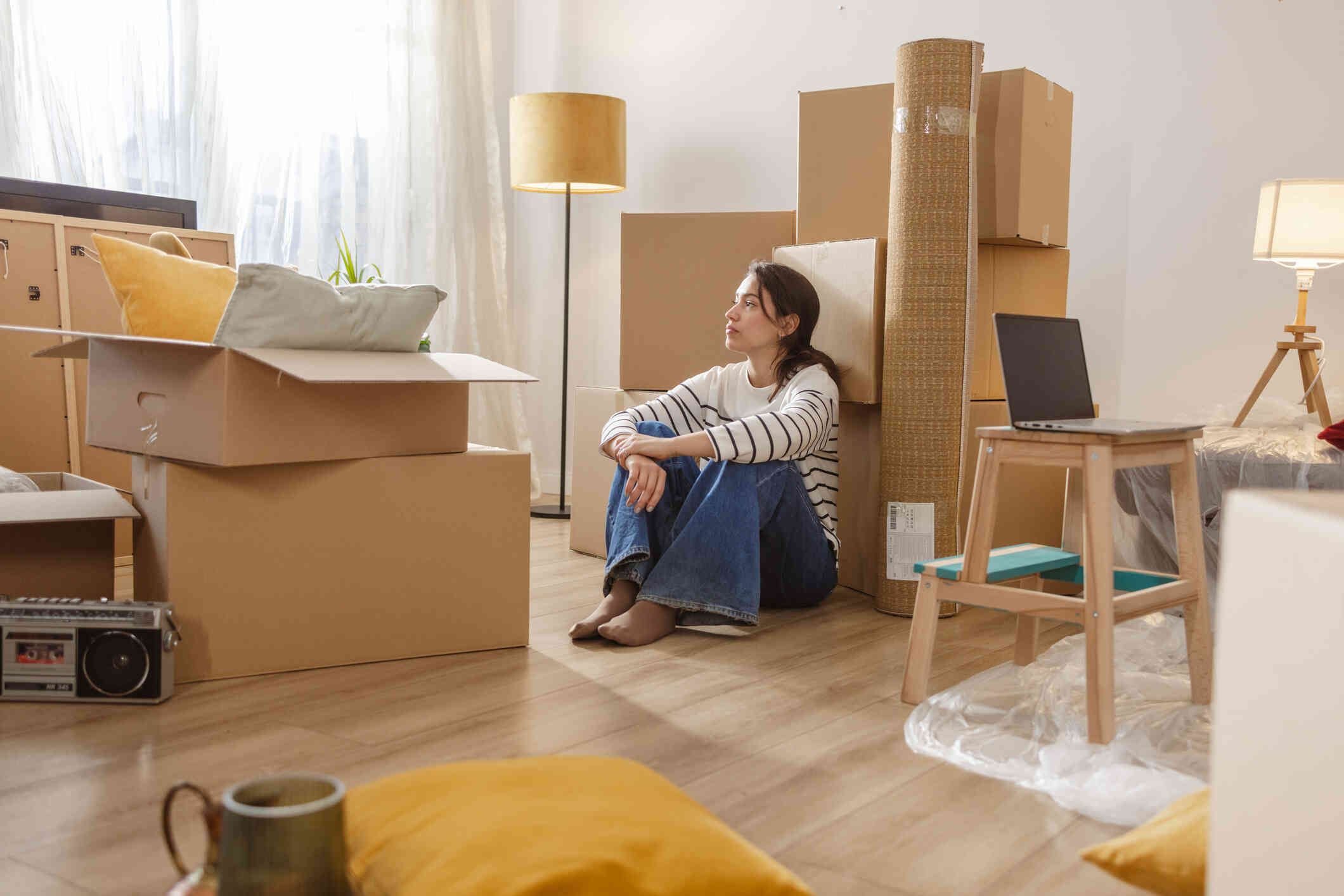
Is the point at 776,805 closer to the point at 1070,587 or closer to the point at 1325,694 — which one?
the point at 1325,694

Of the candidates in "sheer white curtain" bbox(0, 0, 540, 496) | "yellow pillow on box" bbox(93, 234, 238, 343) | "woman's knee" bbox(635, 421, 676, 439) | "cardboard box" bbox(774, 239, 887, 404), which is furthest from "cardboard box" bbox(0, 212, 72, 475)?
"cardboard box" bbox(774, 239, 887, 404)

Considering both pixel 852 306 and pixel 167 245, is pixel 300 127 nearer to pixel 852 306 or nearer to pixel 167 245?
pixel 167 245

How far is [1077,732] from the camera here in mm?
1555

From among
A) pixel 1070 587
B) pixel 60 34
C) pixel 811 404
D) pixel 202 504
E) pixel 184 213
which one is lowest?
pixel 1070 587

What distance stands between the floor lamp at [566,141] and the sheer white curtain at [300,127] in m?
0.41

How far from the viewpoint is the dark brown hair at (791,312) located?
239 cm

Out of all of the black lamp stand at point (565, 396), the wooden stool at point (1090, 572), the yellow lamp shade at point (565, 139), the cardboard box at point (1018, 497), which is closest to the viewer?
the wooden stool at point (1090, 572)

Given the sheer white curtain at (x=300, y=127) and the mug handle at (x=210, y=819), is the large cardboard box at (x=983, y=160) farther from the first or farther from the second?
the mug handle at (x=210, y=819)

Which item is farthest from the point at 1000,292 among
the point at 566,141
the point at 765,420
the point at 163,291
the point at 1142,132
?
the point at 163,291

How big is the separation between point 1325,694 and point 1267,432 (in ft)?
5.91

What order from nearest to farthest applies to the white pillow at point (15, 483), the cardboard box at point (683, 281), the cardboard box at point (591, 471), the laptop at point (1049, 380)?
the laptop at point (1049, 380), the white pillow at point (15, 483), the cardboard box at point (683, 281), the cardboard box at point (591, 471)

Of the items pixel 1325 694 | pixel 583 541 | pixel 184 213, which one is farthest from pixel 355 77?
pixel 1325 694

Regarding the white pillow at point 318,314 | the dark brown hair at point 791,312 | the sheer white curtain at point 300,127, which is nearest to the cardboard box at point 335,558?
the white pillow at point 318,314

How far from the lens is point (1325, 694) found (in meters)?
0.68
